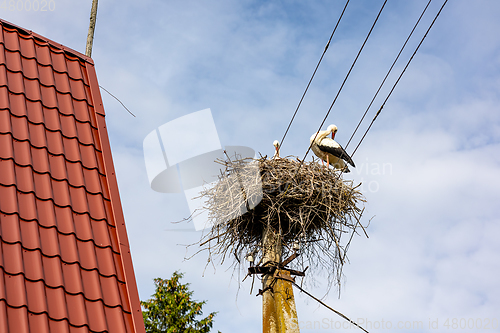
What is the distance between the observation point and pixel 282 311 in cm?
600

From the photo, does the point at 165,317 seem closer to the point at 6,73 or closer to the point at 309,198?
the point at 309,198

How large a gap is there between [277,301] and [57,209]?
11.5 feet

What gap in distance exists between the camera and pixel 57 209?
3.36m

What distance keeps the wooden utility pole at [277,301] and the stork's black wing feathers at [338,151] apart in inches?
113

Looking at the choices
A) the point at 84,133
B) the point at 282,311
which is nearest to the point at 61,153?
the point at 84,133

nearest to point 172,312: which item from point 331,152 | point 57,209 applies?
point 331,152

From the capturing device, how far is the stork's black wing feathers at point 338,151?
29.0 ft

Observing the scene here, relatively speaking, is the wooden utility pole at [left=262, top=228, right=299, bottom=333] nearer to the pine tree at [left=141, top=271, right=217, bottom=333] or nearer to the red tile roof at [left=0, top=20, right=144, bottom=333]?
the red tile roof at [left=0, top=20, right=144, bottom=333]

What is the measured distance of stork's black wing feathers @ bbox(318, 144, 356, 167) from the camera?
884 cm

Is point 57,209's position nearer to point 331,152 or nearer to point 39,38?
point 39,38

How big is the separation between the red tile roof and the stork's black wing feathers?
5.19 m

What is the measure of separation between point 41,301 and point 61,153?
132 cm

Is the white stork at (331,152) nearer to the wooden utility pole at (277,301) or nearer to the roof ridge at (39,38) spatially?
the wooden utility pole at (277,301)

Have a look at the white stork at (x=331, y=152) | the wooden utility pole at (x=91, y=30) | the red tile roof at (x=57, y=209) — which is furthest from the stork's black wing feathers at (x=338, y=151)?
the red tile roof at (x=57, y=209)
